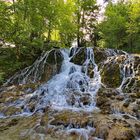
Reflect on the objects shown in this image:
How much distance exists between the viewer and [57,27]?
25656mm

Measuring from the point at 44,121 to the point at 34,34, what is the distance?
14.0 meters

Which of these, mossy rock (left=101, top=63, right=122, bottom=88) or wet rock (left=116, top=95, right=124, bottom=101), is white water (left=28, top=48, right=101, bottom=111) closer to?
mossy rock (left=101, top=63, right=122, bottom=88)

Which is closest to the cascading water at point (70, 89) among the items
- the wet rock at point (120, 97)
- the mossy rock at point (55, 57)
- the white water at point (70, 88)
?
the white water at point (70, 88)

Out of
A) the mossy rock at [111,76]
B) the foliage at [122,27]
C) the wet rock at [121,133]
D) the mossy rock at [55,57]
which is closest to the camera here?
the wet rock at [121,133]

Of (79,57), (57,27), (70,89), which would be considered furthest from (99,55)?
(57,27)

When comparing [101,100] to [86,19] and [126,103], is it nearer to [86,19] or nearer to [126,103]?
[126,103]

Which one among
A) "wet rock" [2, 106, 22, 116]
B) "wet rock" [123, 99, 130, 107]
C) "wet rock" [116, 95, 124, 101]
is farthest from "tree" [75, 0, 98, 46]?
"wet rock" [2, 106, 22, 116]

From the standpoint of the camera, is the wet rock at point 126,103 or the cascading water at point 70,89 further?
the cascading water at point 70,89

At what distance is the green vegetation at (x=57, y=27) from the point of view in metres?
17.4

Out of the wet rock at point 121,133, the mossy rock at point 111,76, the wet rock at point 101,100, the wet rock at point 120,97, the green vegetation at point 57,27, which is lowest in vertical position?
the wet rock at point 121,133

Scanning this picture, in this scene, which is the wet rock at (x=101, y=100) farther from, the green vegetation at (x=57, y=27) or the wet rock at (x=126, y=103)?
the green vegetation at (x=57, y=27)

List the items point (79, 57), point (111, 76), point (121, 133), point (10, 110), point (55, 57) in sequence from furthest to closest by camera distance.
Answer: point (55, 57) < point (79, 57) < point (111, 76) < point (10, 110) < point (121, 133)

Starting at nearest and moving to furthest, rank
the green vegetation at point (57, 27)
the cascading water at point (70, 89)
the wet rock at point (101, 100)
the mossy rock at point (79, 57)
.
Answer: the wet rock at point (101, 100)
the cascading water at point (70, 89)
the green vegetation at point (57, 27)
the mossy rock at point (79, 57)

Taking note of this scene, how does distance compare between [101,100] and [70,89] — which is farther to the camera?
[70,89]
